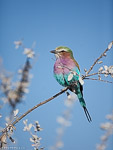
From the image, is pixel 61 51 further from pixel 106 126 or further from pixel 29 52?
pixel 106 126

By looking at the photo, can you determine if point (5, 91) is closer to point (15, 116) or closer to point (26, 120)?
point (15, 116)

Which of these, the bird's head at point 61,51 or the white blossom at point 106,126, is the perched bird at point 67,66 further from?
the white blossom at point 106,126

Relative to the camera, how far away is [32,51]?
1.63 metres

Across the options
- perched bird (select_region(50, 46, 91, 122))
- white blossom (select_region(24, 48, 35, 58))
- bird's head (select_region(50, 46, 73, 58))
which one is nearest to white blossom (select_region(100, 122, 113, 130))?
white blossom (select_region(24, 48, 35, 58))

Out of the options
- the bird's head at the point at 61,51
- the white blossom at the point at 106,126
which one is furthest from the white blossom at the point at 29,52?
the bird's head at the point at 61,51

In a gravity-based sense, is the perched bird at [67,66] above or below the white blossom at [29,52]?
above

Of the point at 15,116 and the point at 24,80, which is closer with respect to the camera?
the point at 24,80

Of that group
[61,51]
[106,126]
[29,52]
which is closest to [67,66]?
[61,51]

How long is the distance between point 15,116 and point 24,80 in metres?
0.26

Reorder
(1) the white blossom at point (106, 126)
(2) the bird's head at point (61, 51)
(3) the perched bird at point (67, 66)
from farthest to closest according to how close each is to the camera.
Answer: (2) the bird's head at point (61, 51)
(3) the perched bird at point (67, 66)
(1) the white blossom at point (106, 126)

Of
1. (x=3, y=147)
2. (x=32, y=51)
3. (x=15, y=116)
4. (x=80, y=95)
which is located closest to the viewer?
(x=3, y=147)

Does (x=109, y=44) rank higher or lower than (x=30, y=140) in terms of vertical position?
higher

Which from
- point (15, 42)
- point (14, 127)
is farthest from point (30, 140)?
point (15, 42)

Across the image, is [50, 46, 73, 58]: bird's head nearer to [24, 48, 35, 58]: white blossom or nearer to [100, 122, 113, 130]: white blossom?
[24, 48, 35, 58]: white blossom
